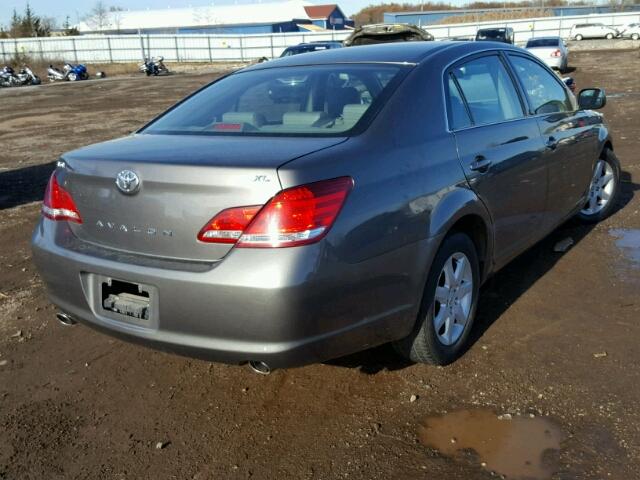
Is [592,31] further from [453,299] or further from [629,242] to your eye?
[453,299]

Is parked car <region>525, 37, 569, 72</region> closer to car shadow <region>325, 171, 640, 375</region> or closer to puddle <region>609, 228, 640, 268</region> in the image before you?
car shadow <region>325, 171, 640, 375</region>

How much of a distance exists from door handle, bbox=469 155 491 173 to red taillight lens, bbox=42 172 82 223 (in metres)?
2.04

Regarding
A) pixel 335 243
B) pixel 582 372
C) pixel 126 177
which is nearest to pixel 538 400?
pixel 582 372

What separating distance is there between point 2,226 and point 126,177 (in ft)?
14.6

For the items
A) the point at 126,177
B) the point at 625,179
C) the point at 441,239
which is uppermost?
the point at 126,177

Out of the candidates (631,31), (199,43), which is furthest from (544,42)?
(199,43)

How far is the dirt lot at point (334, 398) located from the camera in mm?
2676

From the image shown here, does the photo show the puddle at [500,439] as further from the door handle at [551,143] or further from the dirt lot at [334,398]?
the door handle at [551,143]

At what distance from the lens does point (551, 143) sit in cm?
429

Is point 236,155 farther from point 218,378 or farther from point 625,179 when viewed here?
point 625,179

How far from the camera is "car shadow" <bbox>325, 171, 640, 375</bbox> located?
11.4ft

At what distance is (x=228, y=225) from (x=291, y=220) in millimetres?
269

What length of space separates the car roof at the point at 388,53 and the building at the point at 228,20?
77242 millimetres

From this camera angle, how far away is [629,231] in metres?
5.55
